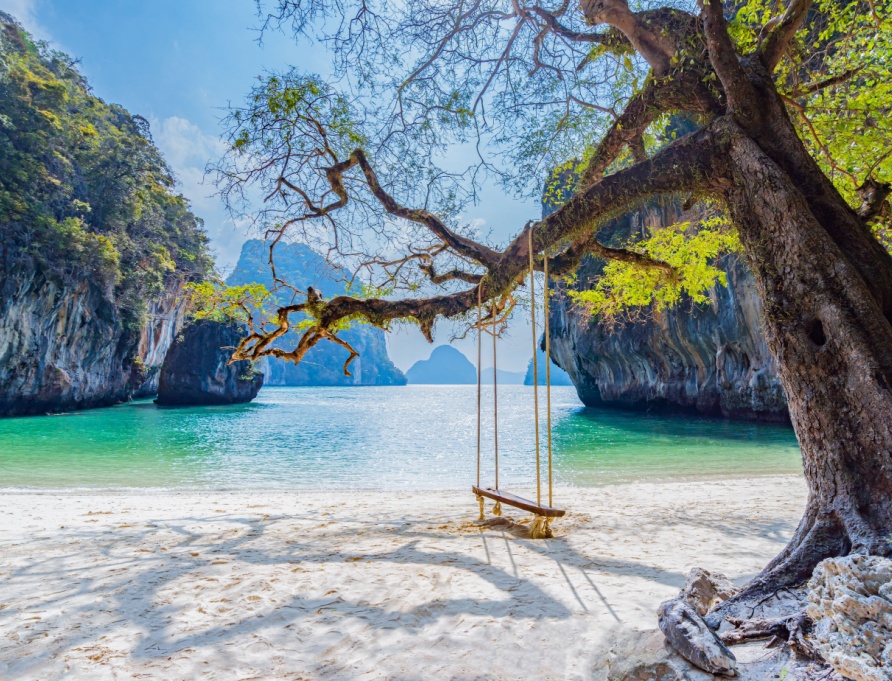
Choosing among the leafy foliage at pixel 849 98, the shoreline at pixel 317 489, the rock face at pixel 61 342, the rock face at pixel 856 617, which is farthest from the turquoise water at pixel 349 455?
the rock face at pixel 856 617

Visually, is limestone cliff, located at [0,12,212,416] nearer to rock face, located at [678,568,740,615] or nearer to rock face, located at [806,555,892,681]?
rock face, located at [678,568,740,615]

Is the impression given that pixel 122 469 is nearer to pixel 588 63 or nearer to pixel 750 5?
pixel 588 63

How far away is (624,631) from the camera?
2168 millimetres

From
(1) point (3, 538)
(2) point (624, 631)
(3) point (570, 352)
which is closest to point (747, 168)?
(2) point (624, 631)

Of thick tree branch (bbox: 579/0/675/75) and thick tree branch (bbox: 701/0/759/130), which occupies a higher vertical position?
thick tree branch (bbox: 579/0/675/75)

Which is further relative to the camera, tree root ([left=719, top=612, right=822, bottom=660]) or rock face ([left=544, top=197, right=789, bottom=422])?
rock face ([left=544, top=197, right=789, bottom=422])

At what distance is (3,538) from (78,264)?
2164 centimetres

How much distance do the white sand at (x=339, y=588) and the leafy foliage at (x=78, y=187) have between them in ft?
65.0

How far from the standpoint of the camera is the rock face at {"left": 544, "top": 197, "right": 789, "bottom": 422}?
17.7m

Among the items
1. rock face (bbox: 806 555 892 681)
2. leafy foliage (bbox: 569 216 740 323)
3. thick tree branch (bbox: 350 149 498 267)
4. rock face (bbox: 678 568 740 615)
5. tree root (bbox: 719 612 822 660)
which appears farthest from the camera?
leafy foliage (bbox: 569 216 740 323)

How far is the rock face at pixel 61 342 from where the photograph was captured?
1977 cm

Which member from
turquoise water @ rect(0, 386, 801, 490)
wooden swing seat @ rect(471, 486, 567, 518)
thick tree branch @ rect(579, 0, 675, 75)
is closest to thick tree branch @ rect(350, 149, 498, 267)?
thick tree branch @ rect(579, 0, 675, 75)

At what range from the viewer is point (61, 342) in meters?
22.8

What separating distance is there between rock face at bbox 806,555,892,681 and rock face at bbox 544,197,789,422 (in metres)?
12.4
